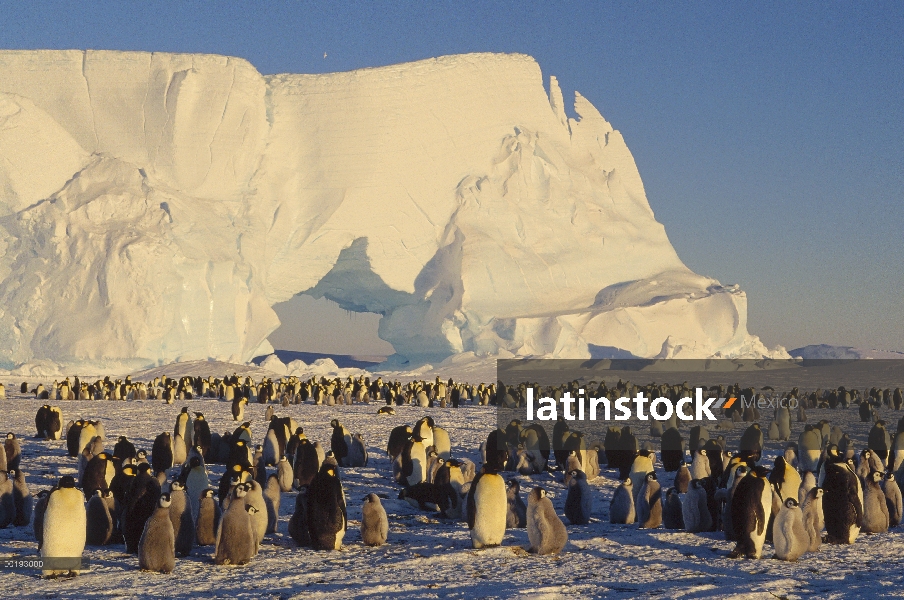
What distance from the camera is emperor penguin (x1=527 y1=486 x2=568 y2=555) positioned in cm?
695

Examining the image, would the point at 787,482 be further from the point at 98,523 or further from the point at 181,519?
the point at 98,523

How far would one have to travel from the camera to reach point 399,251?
137 feet

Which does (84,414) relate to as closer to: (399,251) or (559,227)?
(399,251)

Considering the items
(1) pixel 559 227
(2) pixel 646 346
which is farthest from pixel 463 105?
(2) pixel 646 346

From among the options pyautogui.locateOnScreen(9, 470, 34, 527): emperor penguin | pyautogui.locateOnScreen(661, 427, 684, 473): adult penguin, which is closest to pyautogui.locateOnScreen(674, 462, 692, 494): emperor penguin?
pyautogui.locateOnScreen(661, 427, 684, 473): adult penguin

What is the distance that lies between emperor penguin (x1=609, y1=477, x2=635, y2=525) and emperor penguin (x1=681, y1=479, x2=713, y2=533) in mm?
639

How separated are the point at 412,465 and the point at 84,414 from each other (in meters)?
10.5

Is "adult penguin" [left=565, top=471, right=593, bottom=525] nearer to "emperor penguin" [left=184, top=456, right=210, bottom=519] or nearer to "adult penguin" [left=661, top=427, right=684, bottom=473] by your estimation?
"emperor penguin" [left=184, top=456, right=210, bottom=519]

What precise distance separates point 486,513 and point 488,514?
2cm

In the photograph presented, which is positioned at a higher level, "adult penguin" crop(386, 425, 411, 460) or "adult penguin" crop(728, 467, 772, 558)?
"adult penguin" crop(386, 425, 411, 460)

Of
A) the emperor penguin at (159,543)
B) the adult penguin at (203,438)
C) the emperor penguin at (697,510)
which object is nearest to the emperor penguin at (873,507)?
the emperor penguin at (697,510)

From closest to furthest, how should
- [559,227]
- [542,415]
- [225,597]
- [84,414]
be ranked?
[225,597] → [84,414] → [542,415] → [559,227]

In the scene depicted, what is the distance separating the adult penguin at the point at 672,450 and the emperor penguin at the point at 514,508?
379cm

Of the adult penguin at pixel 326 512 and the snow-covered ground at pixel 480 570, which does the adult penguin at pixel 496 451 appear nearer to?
the snow-covered ground at pixel 480 570
